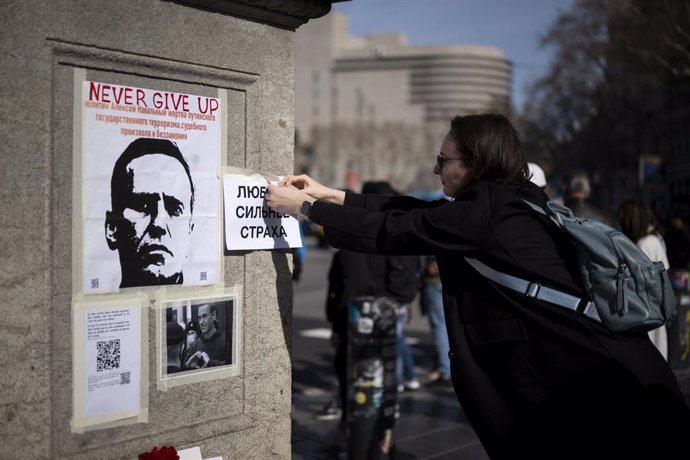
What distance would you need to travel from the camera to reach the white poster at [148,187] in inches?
102

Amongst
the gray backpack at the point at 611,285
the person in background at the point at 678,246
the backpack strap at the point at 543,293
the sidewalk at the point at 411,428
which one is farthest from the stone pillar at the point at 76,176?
the person in background at the point at 678,246

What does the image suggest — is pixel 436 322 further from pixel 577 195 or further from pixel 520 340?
pixel 520 340

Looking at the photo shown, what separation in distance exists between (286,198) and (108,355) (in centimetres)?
87

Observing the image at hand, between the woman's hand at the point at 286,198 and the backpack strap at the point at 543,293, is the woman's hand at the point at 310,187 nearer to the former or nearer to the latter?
the woman's hand at the point at 286,198

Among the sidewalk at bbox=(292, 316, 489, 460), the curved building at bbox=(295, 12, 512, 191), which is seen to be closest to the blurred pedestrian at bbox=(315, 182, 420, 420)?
the sidewalk at bbox=(292, 316, 489, 460)

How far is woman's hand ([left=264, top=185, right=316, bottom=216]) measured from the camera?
2.96 metres

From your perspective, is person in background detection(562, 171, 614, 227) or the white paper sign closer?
the white paper sign

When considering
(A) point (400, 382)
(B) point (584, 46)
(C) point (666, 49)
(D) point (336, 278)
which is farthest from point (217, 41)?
(B) point (584, 46)

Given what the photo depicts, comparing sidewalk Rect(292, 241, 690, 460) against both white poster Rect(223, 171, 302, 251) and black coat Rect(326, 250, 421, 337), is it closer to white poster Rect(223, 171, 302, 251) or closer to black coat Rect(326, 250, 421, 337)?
black coat Rect(326, 250, 421, 337)

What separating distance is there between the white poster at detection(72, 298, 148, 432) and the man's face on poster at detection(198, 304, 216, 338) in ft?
0.84

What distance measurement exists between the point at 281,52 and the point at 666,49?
18676mm

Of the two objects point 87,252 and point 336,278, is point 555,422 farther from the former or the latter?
point 336,278

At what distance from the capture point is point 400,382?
786 cm

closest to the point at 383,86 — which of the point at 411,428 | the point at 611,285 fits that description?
the point at 411,428
